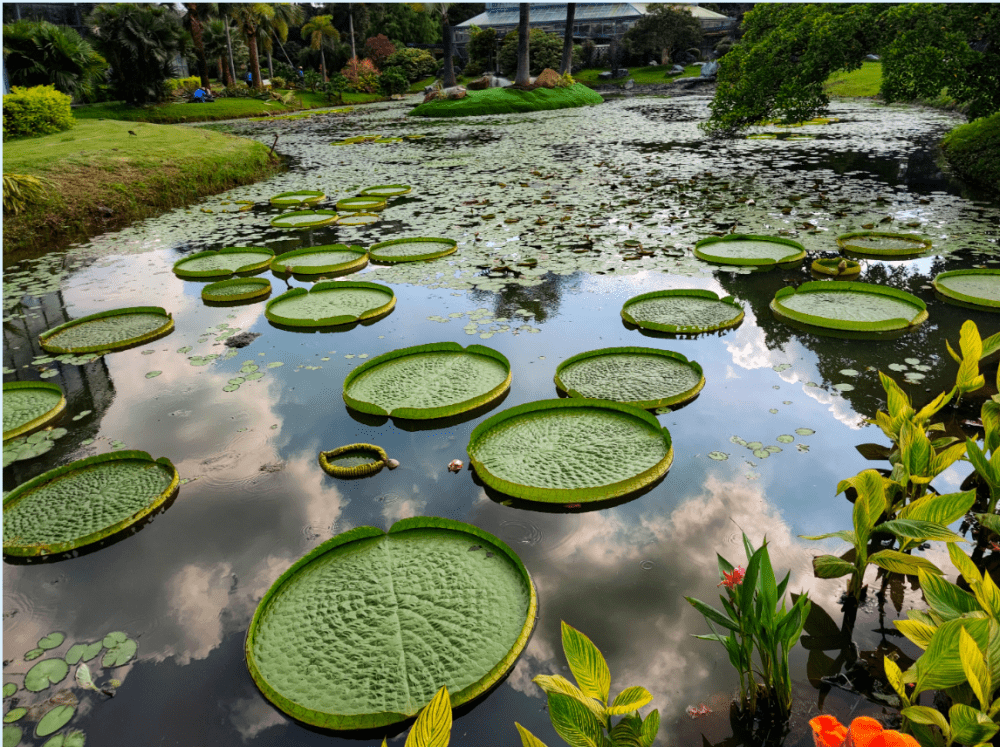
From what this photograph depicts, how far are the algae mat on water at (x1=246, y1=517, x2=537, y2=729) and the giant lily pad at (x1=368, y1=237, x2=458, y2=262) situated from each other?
395cm

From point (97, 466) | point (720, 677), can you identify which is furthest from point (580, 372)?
point (97, 466)

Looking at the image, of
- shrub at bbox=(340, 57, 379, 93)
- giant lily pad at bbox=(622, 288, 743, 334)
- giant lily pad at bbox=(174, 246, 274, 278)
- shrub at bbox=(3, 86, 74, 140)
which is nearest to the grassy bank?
shrub at bbox=(3, 86, 74, 140)

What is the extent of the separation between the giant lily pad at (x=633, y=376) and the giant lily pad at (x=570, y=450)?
255 millimetres

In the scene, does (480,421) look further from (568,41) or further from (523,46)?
(568,41)

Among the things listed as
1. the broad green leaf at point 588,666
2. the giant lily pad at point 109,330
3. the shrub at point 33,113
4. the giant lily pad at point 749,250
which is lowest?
the giant lily pad at point 109,330

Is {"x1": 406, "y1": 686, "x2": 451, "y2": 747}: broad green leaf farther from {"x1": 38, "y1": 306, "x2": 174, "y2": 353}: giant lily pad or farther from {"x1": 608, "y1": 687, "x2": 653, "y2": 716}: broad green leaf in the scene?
{"x1": 38, "y1": 306, "x2": 174, "y2": 353}: giant lily pad

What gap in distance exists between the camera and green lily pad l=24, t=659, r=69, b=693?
6.27 ft

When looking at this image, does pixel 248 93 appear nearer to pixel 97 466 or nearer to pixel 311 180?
pixel 311 180

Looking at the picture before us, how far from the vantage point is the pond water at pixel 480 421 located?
1.88 meters

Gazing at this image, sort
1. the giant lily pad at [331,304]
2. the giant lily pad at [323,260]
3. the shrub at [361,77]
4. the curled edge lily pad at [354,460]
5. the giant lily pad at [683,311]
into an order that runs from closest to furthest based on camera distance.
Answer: the curled edge lily pad at [354,460]
the giant lily pad at [683,311]
the giant lily pad at [331,304]
the giant lily pad at [323,260]
the shrub at [361,77]

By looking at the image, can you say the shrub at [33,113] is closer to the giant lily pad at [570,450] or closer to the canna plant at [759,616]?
the giant lily pad at [570,450]

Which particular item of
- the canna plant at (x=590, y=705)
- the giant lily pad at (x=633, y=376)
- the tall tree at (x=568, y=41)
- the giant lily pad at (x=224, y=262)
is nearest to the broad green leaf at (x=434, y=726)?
the canna plant at (x=590, y=705)

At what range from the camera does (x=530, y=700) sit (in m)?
1.82

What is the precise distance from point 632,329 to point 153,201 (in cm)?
780
